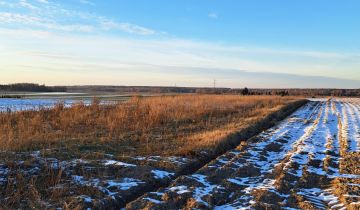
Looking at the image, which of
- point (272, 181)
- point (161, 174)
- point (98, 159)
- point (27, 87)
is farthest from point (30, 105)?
point (27, 87)

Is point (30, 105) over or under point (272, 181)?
over

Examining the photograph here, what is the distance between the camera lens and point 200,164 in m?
10.2

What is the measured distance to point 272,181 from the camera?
8.16 meters

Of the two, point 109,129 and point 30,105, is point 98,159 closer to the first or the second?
point 109,129

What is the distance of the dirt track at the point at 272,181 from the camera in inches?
264

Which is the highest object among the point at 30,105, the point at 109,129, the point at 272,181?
the point at 30,105

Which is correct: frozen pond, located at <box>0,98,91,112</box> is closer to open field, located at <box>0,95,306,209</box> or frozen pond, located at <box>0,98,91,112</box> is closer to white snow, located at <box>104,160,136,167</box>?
open field, located at <box>0,95,306,209</box>

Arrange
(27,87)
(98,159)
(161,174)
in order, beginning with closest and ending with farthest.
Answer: (161,174) → (98,159) → (27,87)

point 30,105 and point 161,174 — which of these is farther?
point 30,105

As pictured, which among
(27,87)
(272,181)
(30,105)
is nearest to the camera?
(272,181)

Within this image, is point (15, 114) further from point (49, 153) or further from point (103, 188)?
point (103, 188)

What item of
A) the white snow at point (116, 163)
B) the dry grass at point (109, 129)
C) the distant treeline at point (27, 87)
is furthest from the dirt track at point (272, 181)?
the distant treeline at point (27, 87)

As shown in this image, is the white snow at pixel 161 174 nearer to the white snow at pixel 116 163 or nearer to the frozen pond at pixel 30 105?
the white snow at pixel 116 163

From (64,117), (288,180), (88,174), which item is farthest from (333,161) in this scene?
(64,117)
